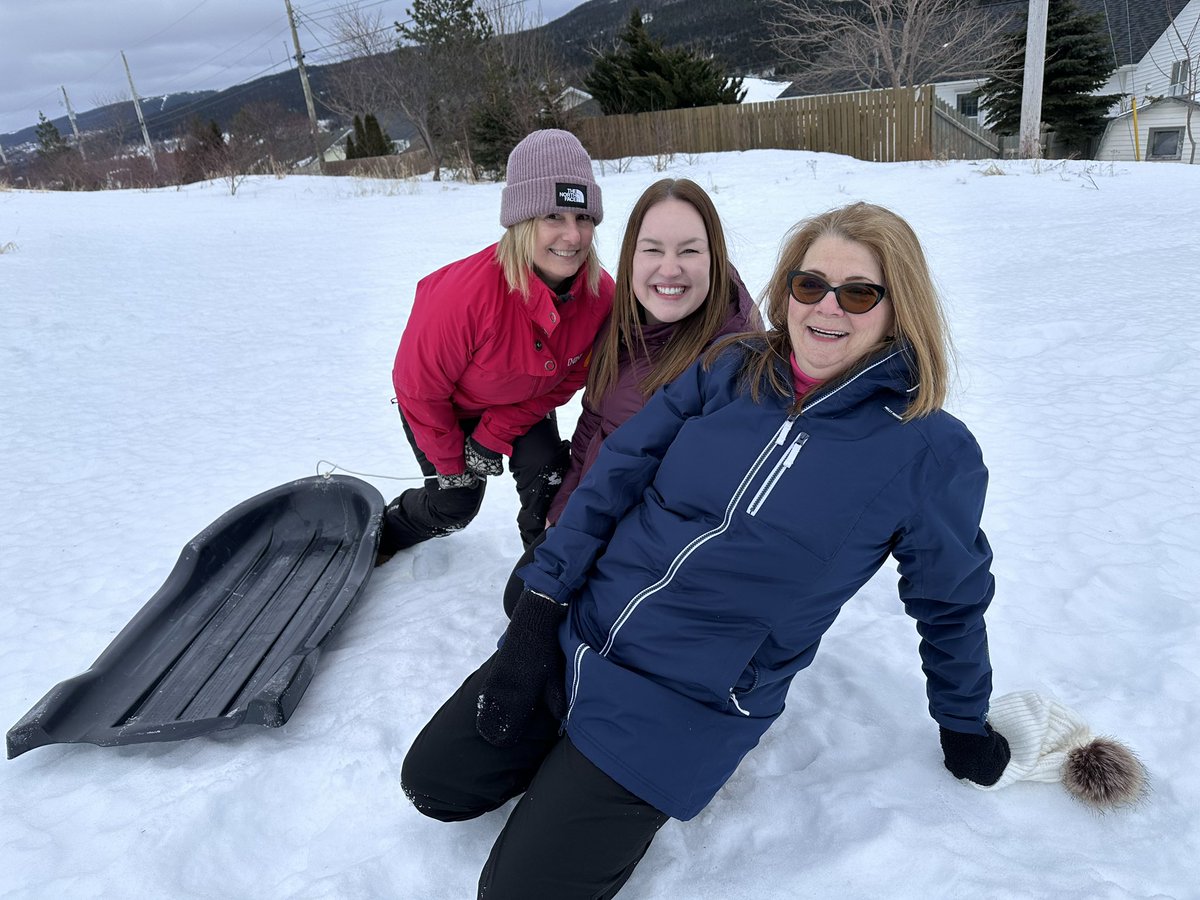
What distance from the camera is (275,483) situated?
165 inches

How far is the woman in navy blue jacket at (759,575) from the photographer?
5.33 feet

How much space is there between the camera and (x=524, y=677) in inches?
72.4

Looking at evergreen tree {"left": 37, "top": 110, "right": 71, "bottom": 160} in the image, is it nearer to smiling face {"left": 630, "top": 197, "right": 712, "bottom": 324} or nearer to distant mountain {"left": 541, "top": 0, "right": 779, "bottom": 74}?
distant mountain {"left": 541, "top": 0, "right": 779, "bottom": 74}

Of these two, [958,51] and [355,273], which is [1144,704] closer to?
[355,273]

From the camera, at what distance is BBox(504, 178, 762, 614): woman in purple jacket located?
225 cm

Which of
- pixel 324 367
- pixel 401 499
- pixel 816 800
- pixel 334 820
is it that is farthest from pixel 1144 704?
pixel 324 367

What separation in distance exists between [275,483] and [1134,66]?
3474 cm

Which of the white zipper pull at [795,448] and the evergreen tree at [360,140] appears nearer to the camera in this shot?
the white zipper pull at [795,448]

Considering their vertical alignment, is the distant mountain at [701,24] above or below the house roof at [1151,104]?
above

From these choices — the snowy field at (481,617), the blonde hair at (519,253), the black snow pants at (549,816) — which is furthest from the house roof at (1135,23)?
the black snow pants at (549,816)

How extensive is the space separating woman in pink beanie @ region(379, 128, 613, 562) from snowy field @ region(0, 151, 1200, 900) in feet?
1.68

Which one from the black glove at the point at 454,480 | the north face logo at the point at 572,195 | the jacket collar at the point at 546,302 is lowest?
the black glove at the point at 454,480

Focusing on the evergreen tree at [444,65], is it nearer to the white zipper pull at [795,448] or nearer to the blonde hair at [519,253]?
the blonde hair at [519,253]

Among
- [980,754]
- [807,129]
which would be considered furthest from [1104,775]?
[807,129]
